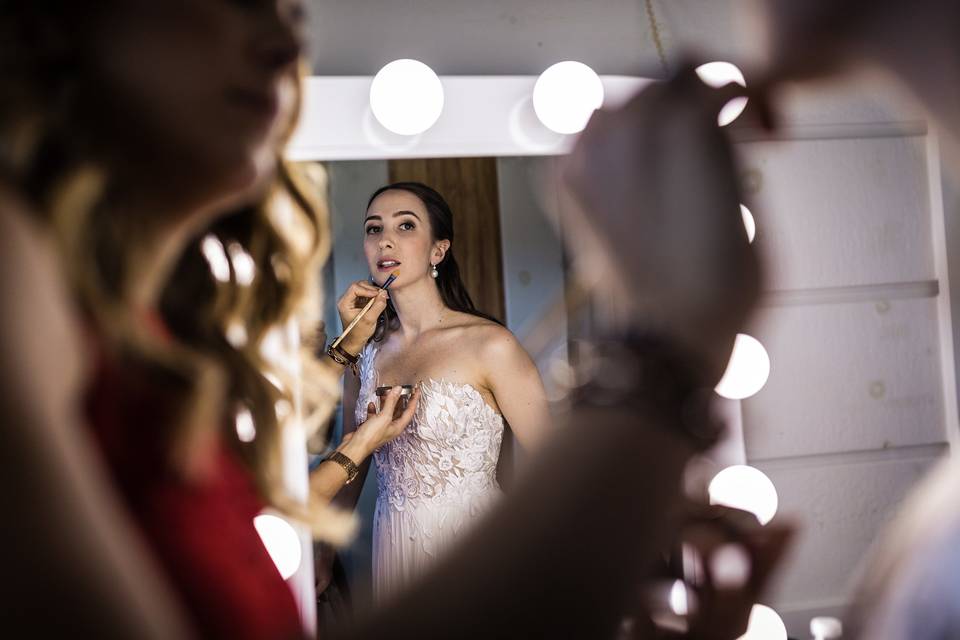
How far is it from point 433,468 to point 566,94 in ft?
1.69

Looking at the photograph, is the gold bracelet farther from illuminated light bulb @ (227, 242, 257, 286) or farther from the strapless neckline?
illuminated light bulb @ (227, 242, 257, 286)

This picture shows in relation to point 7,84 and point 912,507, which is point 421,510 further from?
point 7,84

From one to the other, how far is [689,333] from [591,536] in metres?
0.07

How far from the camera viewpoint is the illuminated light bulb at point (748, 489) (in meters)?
1.04

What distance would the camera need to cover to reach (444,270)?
0.97 meters

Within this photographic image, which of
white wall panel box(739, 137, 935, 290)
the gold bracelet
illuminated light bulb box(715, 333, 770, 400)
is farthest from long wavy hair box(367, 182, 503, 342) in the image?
white wall panel box(739, 137, 935, 290)

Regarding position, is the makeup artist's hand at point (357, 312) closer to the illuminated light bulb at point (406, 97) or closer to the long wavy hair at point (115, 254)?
the illuminated light bulb at point (406, 97)

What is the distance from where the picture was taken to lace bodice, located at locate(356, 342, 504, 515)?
93 centimetres

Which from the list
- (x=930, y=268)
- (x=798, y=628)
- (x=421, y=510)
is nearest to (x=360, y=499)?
(x=421, y=510)

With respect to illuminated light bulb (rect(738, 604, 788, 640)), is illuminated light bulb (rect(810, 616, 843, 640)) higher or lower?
higher

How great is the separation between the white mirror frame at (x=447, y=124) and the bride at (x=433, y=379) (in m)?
0.07

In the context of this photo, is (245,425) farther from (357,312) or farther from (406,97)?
(406,97)

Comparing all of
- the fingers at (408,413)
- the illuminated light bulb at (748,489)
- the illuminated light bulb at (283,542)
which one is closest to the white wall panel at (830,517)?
the illuminated light bulb at (748,489)

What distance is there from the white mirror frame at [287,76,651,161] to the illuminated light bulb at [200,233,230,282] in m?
0.58
